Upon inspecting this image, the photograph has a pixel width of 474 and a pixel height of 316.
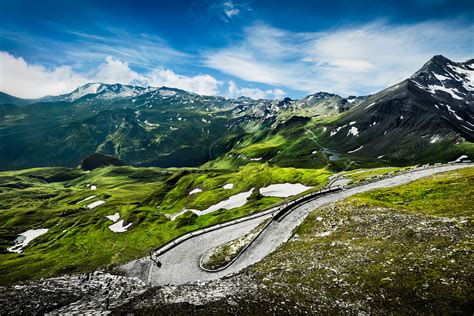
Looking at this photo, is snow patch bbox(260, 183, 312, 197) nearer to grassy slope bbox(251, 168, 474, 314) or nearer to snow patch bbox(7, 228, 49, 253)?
grassy slope bbox(251, 168, 474, 314)

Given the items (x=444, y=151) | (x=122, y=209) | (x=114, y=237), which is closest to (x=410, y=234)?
(x=114, y=237)

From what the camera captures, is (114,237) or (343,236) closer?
(343,236)

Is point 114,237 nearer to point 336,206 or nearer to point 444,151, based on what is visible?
point 336,206

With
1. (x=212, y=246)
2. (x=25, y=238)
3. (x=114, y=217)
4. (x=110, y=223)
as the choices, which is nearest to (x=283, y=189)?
(x=212, y=246)

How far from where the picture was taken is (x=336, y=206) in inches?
2190

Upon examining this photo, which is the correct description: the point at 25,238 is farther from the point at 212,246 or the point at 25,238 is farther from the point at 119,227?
the point at 212,246

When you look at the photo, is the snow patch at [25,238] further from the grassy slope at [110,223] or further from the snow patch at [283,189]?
the snow patch at [283,189]

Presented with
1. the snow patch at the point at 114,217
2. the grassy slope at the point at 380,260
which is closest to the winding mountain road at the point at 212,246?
the grassy slope at the point at 380,260

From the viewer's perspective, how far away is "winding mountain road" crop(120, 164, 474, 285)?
4541 cm

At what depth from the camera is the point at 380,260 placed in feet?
112

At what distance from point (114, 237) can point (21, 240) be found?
239 ft

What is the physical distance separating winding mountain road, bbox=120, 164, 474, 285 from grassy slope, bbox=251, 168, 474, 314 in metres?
4.01

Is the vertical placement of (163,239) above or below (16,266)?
above

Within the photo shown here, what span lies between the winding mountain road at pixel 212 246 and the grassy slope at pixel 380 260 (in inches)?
158
